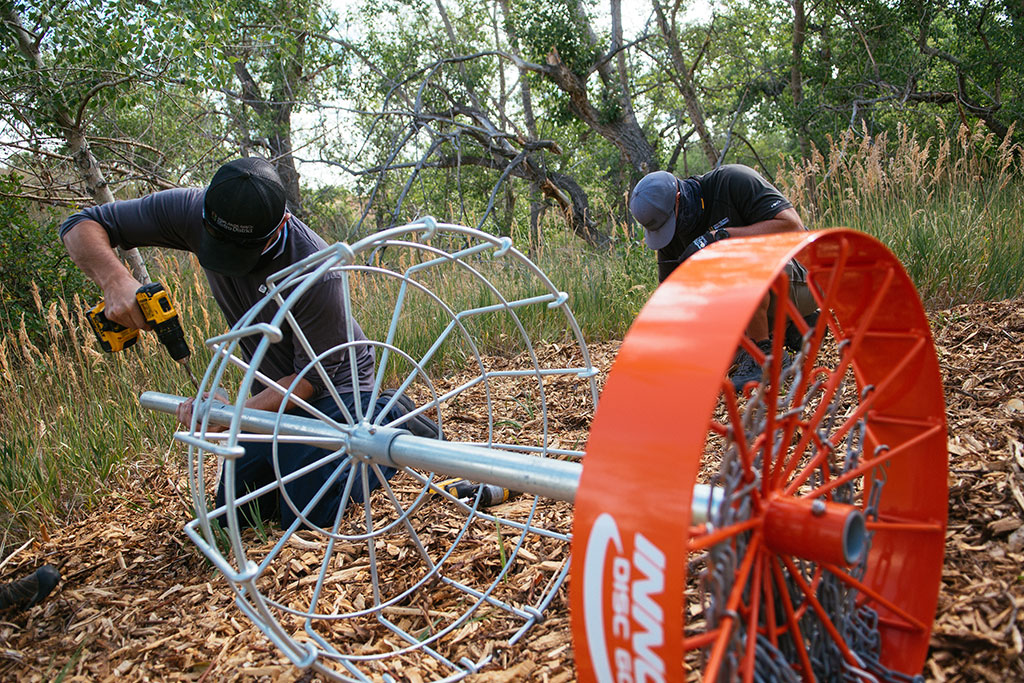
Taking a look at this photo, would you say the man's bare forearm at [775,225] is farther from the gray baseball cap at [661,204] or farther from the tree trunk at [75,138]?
the tree trunk at [75,138]

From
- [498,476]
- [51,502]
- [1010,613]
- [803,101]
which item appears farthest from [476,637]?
[803,101]

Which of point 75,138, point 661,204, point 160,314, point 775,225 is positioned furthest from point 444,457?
point 75,138

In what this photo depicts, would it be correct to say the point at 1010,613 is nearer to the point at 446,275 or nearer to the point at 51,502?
the point at 51,502

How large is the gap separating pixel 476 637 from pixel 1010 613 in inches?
52.8

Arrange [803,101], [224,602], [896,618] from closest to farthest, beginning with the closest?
[896,618] < [224,602] < [803,101]

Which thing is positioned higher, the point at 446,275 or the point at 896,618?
the point at 446,275

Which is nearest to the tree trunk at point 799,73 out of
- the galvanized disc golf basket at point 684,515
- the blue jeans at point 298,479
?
the galvanized disc golf basket at point 684,515

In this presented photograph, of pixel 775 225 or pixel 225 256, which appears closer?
pixel 225 256

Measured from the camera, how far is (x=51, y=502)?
3.11m

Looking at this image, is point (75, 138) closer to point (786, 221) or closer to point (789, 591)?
point (786, 221)

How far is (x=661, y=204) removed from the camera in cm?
379

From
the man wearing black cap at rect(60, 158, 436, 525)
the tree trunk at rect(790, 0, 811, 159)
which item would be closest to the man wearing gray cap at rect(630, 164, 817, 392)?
the man wearing black cap at rect(60, 158, 436, 525)

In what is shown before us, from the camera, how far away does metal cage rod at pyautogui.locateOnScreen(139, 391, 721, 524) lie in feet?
5.09

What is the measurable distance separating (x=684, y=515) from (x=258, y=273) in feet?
7.86
